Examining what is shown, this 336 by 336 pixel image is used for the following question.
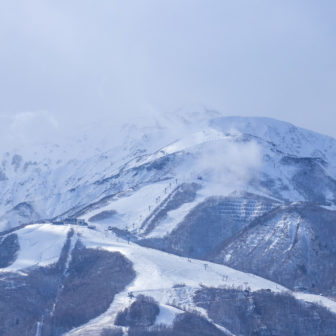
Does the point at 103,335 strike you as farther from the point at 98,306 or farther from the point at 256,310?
the point at 256,310

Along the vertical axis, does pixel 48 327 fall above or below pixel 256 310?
below

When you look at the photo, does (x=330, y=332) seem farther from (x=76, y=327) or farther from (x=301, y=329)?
(x=76, y=327)

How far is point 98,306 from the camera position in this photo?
195250 millimetres

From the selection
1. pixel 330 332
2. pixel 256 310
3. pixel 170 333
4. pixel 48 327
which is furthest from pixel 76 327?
pixel 330 332

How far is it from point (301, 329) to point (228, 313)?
14214 mm

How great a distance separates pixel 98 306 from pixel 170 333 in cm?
2247

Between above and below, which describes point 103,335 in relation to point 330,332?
below

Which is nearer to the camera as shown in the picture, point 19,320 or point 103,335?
point 103,335

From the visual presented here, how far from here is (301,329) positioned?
639 ft

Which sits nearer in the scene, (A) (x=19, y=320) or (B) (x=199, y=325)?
(B) (x=199, y=325)

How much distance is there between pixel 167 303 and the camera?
655 feet

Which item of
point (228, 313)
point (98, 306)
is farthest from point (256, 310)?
point (98, 306)

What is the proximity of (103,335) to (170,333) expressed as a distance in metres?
11.6

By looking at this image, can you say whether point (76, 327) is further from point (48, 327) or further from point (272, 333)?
point (272, 333)
